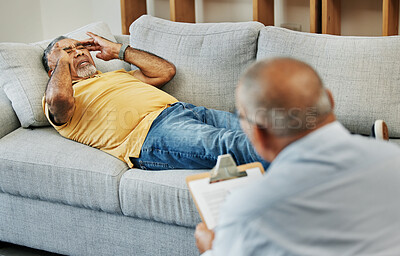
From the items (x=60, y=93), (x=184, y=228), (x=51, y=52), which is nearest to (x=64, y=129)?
(x=60, y=93)

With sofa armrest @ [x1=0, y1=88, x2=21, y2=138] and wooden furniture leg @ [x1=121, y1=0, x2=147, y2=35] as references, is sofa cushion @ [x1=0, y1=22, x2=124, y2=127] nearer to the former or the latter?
sofa armrest @ [x1=0, y1=88, x2=21, y2=138]

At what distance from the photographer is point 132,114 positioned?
215 centimetres

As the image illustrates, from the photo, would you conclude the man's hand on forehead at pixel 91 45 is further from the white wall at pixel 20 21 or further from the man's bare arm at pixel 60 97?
the white wall at pixel 20 21

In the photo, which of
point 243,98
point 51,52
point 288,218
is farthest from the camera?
point 51,52

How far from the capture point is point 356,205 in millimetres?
777

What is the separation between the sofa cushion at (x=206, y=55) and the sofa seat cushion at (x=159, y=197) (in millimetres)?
596

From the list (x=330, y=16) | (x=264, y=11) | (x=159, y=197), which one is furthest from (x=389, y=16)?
(x=159, y=197)

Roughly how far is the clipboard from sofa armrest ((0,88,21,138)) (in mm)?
1387

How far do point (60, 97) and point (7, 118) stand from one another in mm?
355

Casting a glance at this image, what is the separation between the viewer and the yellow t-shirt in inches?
82.2

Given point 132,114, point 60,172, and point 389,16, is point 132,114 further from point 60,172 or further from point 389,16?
point 389,16

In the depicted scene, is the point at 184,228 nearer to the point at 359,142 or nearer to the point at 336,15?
the point at 359,142

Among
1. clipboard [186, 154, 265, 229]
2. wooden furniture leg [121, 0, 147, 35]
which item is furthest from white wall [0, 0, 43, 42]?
clipboard [186, 154, 265, 229]

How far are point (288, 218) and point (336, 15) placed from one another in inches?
80.6
